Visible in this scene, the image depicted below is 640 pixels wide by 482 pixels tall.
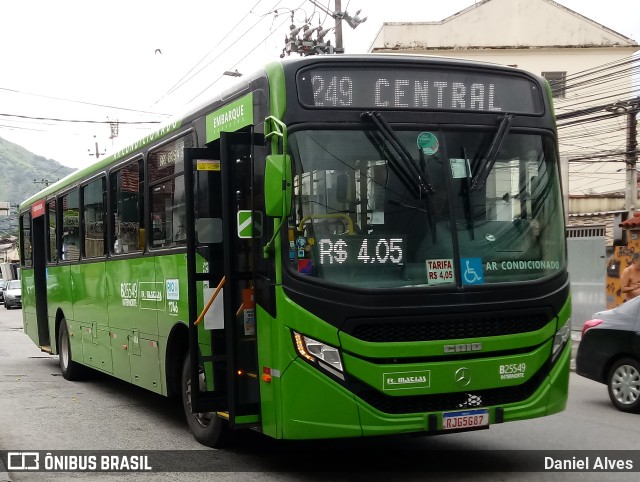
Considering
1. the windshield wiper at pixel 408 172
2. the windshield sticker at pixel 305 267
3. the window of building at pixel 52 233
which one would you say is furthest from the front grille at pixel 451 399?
the window of building at pixel 52 233

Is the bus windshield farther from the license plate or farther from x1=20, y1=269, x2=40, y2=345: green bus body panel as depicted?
x1=20, y1=269, x2=40, y2=345: green bus body panel

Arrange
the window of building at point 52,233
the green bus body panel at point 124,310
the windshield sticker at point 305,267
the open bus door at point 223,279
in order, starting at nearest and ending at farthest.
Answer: the windshield sticker at point 305,267 < the open bus door at point 223,279 < the green bus body panel at point 124,310 < the window of building at point 52,233

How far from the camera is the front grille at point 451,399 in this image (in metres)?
5.89

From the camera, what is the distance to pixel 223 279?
689 centimetres

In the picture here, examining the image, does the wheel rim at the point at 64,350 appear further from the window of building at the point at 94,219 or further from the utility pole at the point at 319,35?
the utility pole at the point at 319,35

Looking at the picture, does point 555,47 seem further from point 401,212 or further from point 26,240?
point 401,212

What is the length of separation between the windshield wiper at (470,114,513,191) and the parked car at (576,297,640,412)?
417 cm

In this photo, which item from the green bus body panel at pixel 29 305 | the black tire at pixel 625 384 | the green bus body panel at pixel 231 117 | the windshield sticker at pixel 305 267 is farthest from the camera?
the green bus body panel at pixel 29 305

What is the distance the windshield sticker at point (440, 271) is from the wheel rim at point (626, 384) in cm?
447

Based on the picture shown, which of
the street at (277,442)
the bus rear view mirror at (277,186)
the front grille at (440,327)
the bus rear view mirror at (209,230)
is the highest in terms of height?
the bus rear view mirror at (277,186)

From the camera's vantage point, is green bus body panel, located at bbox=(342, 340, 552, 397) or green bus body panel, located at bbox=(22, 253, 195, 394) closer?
green bus body panel, located at bbox=(342, 340, 552, 397)

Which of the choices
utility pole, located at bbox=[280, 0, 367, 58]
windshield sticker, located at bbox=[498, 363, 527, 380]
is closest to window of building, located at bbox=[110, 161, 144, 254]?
windshield sticker, located at bbox=[498, 363, 527, 380]

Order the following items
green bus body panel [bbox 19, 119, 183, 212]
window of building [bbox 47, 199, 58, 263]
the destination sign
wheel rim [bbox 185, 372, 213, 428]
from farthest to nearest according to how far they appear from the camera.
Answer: window of building [bbox 47, 199, 58, 263], green bus body panel [bbox 19, 119, 183, 212], wheel rim [bbox 185, 372, 213, 428], the destination sign

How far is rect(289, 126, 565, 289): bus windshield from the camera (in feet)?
19.5
